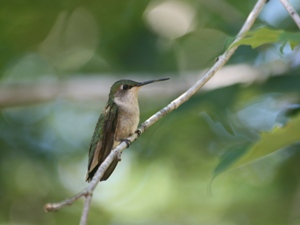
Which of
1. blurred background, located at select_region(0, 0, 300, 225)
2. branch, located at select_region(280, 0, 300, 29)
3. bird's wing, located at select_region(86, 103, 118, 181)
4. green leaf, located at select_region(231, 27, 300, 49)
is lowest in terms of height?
green leaf, located at select_region(231, 27, 300, 49)

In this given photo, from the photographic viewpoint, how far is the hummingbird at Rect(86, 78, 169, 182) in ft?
14.7

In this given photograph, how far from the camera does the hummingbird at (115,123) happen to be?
14.7 ft

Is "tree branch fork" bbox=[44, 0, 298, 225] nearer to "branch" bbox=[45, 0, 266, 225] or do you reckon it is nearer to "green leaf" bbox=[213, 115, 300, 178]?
"branch" bbox=[45, 0, 266, 225]

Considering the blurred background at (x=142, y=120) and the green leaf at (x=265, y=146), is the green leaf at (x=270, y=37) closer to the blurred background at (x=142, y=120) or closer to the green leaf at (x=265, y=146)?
the green leaf at (x=265, y=146)

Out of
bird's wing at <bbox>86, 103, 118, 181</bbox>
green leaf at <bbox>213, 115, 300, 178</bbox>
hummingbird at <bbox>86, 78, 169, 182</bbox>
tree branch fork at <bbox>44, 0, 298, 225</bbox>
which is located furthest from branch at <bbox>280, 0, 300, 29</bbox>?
bird's wing at <bbox>86, 103, 118, 181</bbox>

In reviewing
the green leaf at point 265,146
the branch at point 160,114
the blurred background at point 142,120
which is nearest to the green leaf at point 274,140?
the green leaf at point 265,146

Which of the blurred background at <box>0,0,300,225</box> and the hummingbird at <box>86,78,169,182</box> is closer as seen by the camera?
the hummingbird at <box>86,78,169,182</box>

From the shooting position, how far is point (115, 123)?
480 centimetres

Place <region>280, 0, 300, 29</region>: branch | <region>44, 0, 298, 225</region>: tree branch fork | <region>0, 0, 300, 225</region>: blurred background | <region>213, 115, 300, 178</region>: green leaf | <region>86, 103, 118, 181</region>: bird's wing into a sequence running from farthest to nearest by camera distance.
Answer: <region>0, 0, 300, 225</region>: blurred background < <region>86, 103, 118, 181</region>: bird's wing < <region>213, 115, 300, 178</region>: green leaf < <region>280, 0, 300, 29</region>: branch < <region>44, 0, 298, 225</region>: tree branch fork

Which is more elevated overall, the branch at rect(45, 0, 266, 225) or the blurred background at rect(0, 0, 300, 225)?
the blurred background at rect(0, 0, 300, 225)

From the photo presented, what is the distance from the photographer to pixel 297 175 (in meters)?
7.08

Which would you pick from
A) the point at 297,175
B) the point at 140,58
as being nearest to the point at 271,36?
the point at 297,175

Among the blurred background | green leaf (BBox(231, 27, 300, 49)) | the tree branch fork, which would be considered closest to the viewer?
the tree branch fork

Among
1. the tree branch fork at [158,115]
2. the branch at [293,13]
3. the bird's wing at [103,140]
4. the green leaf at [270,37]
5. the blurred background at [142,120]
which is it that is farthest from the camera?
the blurred background at [142,120]
